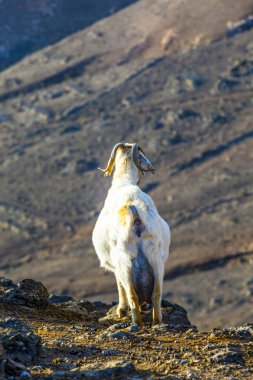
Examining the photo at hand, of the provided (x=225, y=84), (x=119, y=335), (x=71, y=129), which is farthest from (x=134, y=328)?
(x=225, y=84)

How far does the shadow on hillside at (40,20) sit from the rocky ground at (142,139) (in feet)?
1.50

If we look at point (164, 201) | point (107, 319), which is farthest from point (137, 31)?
point (107, 319)

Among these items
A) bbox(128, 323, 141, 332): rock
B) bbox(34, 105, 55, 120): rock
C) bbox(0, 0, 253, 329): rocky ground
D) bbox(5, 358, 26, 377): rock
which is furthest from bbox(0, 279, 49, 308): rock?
bbox(34, 105, 55, 120): rock

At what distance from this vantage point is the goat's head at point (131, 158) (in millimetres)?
18266

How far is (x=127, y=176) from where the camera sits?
18281 millimetres

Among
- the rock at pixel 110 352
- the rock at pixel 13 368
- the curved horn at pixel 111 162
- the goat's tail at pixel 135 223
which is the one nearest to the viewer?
the rock at pixel 13 368

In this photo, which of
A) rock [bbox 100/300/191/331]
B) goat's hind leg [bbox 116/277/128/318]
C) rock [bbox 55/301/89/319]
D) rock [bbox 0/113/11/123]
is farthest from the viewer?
rock [bbox 0/113/11/123]

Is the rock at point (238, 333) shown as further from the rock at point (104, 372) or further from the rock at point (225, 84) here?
the rock at point (225, 84)

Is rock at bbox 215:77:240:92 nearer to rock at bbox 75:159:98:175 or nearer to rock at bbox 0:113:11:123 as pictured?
rock at bbox 75:159:98:175

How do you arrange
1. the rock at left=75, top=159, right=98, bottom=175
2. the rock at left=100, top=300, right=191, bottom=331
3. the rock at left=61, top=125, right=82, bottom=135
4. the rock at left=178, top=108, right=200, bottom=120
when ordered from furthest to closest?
1. the rock at left=61, top=125, right=82, bottom=135
2. the rock at left=178, top=108, right=200, bottom=120
3. the rock at left=75, top=159, right=98, bottom=175
4. the rock at left=100, top=300, right=191, bottom=331

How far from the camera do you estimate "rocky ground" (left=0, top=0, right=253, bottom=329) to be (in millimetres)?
101062

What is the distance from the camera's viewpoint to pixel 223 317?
89.2m

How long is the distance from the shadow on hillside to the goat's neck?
142686mm

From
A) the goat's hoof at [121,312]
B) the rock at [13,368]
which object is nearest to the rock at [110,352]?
the rock at [13,368]
